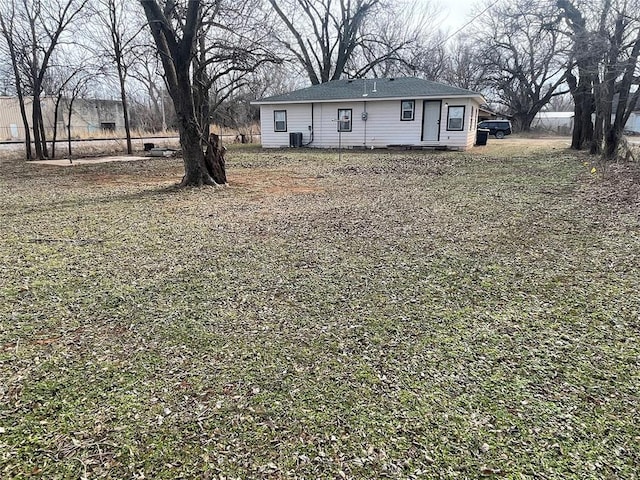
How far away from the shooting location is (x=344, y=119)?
65.0ft

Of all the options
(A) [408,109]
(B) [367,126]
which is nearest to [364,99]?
(B) [367,126]

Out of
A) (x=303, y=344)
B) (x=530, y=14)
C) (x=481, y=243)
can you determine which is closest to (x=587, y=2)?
(x=530, y=14)

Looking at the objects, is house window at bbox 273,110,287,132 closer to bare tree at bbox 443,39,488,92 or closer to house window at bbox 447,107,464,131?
house window at bbox 447,107,464,131

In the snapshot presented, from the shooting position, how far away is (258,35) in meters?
12.3

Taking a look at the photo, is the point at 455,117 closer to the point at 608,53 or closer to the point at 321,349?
the point at 608,53

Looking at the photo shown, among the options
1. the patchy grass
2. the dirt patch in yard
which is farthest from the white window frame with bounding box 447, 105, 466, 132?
the patchy grass

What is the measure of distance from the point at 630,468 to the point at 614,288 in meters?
2.12

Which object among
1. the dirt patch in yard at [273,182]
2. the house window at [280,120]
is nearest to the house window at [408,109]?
the house window at [280,120]

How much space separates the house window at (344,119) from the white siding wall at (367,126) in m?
0.15

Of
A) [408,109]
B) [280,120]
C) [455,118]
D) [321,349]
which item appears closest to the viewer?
[321,349]

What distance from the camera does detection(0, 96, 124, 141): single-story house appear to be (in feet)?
81.5

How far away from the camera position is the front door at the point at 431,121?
1838cm

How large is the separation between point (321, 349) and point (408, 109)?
17811mm

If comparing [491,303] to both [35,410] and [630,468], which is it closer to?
[630,468]
